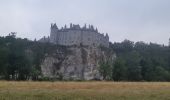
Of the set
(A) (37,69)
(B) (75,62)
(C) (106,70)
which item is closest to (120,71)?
(C) (106,70)

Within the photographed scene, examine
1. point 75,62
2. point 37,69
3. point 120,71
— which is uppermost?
point 75,62

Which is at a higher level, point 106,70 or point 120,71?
point 106,70

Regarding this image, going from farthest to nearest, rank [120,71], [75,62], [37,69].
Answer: [75,62] → [37,69] → [120,71]

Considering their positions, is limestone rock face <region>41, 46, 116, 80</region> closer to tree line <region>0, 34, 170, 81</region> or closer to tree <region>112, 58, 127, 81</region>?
tree line <region>0, 34, 170, 81</region>

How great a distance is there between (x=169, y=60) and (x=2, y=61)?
237 feet

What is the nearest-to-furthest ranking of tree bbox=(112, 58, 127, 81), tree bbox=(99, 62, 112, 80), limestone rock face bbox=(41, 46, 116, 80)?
tree bbox=(112, 58, 127, 81)
tree bbox=(99, 62, 112, 80)
limestone rock face bbox=(41, 46, 116, 80)

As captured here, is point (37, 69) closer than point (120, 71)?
No

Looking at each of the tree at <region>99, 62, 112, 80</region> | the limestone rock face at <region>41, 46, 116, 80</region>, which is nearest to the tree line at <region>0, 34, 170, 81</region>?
the tree at <region>99, 62, 112, 80</region>

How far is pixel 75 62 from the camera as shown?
14875cm

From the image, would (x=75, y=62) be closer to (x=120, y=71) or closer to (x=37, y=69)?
(x=37, y=69)

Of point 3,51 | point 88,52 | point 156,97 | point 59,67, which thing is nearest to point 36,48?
point 59,67

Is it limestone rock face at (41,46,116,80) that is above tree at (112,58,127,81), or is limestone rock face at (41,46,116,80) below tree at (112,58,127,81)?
above

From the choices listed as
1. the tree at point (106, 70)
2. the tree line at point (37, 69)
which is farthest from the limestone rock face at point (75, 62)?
the tree at point (106, 70)

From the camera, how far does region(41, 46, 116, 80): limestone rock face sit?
142 m
